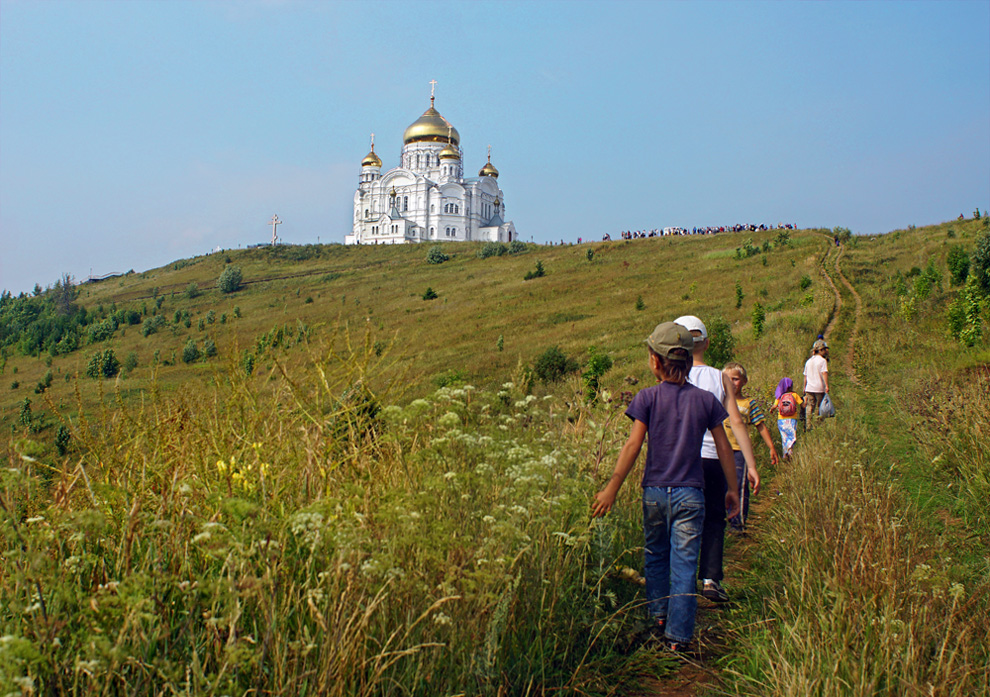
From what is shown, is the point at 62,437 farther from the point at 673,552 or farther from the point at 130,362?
the point at 130,362

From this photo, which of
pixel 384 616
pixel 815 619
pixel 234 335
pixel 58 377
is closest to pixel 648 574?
pixel 815 619

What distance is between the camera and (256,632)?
2.05 meters

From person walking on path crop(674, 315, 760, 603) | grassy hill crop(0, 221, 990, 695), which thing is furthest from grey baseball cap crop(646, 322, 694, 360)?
grassy hill crop(0, 221, 990, 695)

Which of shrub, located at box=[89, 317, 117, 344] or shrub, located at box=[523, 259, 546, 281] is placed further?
shrub, located at box=[89, 317, 117, 344]

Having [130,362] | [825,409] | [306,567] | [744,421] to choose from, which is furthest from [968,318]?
[130,362]

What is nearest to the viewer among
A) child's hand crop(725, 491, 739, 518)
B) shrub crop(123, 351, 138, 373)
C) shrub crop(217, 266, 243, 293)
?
child's hand crop(725, 491, 739, 518)

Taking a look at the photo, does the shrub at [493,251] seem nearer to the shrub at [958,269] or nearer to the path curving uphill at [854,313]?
the path curving uphill at [854,313]

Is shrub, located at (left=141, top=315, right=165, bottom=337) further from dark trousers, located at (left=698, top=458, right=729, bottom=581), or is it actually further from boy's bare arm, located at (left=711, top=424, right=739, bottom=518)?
boy's bare arm, located at (left=711, top=424, right=739, bottom=518)

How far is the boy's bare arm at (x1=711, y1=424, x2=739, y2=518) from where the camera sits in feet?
11.4

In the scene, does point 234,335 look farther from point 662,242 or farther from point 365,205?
point 365,205

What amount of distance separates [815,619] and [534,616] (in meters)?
1.12

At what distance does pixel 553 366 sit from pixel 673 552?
17445 millimetres

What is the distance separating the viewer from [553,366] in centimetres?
2077

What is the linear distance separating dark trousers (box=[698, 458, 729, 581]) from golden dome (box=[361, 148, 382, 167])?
88781 millimetres
